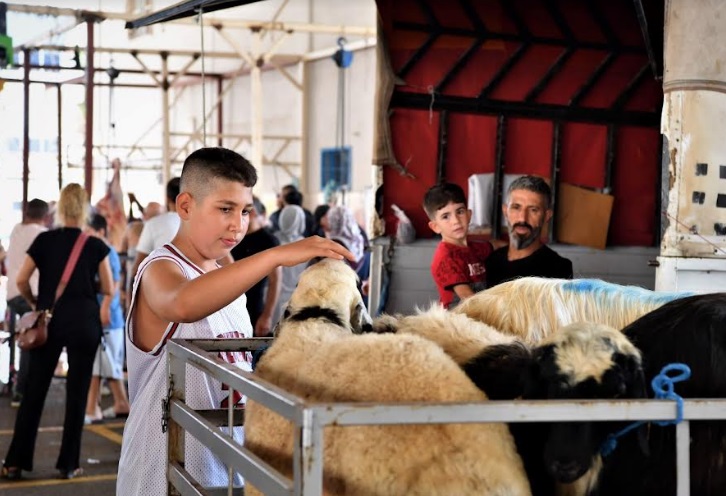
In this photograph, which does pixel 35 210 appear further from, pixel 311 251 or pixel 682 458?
pixel 682 458

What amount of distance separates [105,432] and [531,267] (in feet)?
18.9

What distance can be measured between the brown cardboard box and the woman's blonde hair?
11.6 feet

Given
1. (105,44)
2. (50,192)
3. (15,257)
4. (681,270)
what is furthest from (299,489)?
(105,44)

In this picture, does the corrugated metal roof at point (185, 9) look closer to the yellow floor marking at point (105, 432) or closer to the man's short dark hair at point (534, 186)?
the man's short dark hair at point (534, 186)

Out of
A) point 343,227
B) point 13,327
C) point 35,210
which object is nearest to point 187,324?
point 343,227

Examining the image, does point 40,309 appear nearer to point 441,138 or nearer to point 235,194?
point 441,138

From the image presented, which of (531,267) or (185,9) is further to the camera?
(185,9)

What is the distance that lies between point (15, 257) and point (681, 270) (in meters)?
7.20

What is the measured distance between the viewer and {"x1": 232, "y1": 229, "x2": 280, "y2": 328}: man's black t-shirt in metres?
8.06

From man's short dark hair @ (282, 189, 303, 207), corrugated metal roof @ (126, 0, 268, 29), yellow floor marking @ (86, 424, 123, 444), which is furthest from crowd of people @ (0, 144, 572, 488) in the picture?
man's short dark hair @ (282, 189, 303, 207)

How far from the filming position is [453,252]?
5223 mm

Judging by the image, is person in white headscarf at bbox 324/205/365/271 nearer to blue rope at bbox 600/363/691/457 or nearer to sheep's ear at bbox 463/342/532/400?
sheep's ear at bbox 463/342/532/400

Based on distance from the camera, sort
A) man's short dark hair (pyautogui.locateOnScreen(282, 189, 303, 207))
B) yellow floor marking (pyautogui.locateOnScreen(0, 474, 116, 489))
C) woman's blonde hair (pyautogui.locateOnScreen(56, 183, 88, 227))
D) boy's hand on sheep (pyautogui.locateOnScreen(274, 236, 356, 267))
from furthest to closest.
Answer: man's short dark hair (pyautogui.locateOnScreen(282, 189, 303, 207)) < woman's blonde hair (pyautogui.locateOnScreen(56, 183, 88, 227)) < yellow floor marking (pyautogui.locateOnScreen(0, 474, 116, 489)) < boy's hand on sheep (pyautogui.locateOnScreen(274, 236, 356, 267))

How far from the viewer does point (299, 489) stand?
2.03 m
